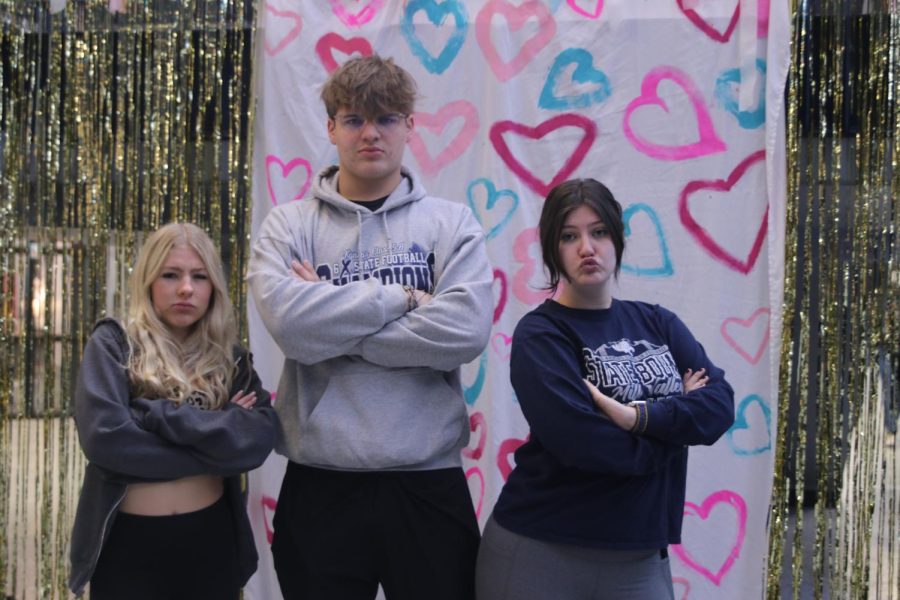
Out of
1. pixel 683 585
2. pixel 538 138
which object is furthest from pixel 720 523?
pixel 538 138

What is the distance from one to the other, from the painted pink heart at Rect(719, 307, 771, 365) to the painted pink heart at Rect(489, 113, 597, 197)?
2.14ft

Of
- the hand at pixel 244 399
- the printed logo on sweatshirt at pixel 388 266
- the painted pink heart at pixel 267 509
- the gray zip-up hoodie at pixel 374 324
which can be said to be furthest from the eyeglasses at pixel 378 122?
the painted pink heart at pixel 267 509

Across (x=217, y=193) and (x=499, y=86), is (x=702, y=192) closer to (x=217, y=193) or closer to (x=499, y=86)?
(x=499, y=86)

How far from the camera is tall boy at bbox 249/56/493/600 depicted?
6.04 ft

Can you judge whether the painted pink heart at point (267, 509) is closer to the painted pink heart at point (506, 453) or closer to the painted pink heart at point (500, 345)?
the painted pink heart at point (506, 453)

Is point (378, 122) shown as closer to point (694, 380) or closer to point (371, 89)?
point (371, 89)

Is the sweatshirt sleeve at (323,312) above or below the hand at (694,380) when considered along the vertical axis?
above

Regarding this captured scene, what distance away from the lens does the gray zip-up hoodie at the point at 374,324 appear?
1833mm

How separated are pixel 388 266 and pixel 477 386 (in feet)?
3.04

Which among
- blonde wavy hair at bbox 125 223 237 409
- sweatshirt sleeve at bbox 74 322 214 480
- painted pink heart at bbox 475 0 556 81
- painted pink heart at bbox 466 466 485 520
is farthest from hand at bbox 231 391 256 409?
painted pink heart at bbox 475 0 556 81

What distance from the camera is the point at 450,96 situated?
2785 millimetres

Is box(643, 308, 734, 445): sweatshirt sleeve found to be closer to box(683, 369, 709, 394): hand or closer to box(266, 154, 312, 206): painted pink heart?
box(683, 369, 709, 394): hand

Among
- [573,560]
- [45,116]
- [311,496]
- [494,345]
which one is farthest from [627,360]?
[45,116]

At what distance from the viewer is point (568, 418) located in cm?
172
